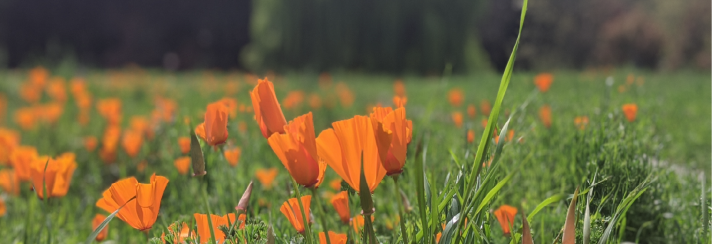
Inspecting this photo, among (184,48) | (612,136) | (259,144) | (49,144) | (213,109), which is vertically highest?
(213,109)

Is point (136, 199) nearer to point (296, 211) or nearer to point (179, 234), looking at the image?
point (179, 234)

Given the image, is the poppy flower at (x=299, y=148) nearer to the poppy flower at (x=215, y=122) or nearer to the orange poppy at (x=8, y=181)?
the poppy flower at (x=215, y=122)

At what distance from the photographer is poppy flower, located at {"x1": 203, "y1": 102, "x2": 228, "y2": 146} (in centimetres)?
77

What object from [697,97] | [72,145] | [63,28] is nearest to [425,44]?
[697,97]

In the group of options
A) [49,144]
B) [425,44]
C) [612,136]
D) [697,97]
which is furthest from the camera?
[425,44]

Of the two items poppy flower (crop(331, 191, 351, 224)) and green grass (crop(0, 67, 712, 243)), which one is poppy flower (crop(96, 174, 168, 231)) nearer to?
green grass (crop(0, 67, 712, 243))

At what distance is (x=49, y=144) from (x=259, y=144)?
162 cm

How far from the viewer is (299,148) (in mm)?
615

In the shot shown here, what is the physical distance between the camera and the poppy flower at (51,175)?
968mm

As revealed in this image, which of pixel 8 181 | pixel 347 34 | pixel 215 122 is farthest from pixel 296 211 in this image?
pixel 347 34

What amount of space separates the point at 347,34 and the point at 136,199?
13721 mm

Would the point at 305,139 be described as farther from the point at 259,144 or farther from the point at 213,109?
the point at 259,144

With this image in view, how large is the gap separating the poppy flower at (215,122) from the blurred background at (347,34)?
0.74 meters

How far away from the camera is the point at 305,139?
0.61m
